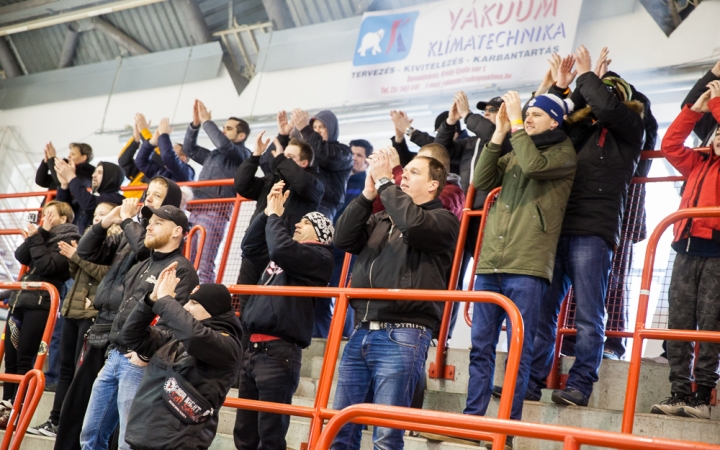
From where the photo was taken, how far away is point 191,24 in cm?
1145

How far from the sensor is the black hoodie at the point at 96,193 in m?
6.75

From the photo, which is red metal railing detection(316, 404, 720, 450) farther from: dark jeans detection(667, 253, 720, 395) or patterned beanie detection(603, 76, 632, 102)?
patterned beanie detection(603, 76, 632, 102)

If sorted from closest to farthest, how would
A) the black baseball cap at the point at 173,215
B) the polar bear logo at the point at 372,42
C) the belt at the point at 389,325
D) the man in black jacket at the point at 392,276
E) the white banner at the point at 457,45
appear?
the man in black jacket at the point at 392,276 < the belt at the point at 389,325 < the black baseball cap at the point at 173,215 < the white banner at the point at 457,45 < the polar bear logo at the point at 372,42

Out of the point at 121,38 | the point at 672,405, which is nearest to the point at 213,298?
the point at 672,405

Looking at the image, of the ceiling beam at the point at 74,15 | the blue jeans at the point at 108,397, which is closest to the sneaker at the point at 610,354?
the blue jeans at the point at 108,397

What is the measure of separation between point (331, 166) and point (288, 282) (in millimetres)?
1893

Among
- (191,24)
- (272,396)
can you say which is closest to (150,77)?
(191,24)

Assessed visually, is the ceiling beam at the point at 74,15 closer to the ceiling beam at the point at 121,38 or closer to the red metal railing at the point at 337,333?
the ceiling beam at the point at 121,38

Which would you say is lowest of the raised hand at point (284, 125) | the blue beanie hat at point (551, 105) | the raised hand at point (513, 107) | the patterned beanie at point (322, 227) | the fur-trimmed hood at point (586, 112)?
the patterned beanie at point (322, 227)

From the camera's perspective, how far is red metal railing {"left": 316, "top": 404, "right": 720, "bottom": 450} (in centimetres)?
204

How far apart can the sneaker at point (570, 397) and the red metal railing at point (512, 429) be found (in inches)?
63.7

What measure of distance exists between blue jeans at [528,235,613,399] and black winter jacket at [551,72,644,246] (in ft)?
0.31

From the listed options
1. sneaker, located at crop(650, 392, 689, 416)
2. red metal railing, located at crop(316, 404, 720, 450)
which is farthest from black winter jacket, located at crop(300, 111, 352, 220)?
red metal railing, located at crop(316, 404, 720, 450)

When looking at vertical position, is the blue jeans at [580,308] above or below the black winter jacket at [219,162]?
below
